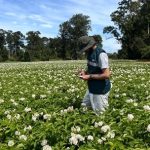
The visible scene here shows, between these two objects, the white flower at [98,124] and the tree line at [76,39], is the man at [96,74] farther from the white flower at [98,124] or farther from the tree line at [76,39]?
the tree line at [76,39]

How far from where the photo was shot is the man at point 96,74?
10172 mm

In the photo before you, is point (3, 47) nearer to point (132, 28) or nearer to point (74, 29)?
point (74, 29)

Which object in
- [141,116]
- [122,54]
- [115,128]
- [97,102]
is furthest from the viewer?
[122,54]

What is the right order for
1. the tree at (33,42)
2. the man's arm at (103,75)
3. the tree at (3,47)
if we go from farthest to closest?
the tree at (33,42)
the tree at (3,47)
the man's arm at (103,75)

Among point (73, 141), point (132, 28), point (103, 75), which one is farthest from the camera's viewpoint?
point (132, 28)

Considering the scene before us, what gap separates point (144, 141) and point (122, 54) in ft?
309

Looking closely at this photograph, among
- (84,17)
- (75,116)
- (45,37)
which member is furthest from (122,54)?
(75,116)

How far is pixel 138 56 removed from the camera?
3669 inches

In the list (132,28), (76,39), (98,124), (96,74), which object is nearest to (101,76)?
(96,74)

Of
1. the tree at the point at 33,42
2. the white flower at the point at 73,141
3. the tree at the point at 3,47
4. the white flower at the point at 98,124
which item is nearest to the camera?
the white flower at the point at 73,141

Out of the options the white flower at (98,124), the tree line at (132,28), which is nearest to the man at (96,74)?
the white flower at (98,124)

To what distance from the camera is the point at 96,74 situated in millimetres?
10422

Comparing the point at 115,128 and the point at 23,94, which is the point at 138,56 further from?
the point at 115,128

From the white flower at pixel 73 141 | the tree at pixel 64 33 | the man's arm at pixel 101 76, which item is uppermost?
the tree at pixel 64 33
